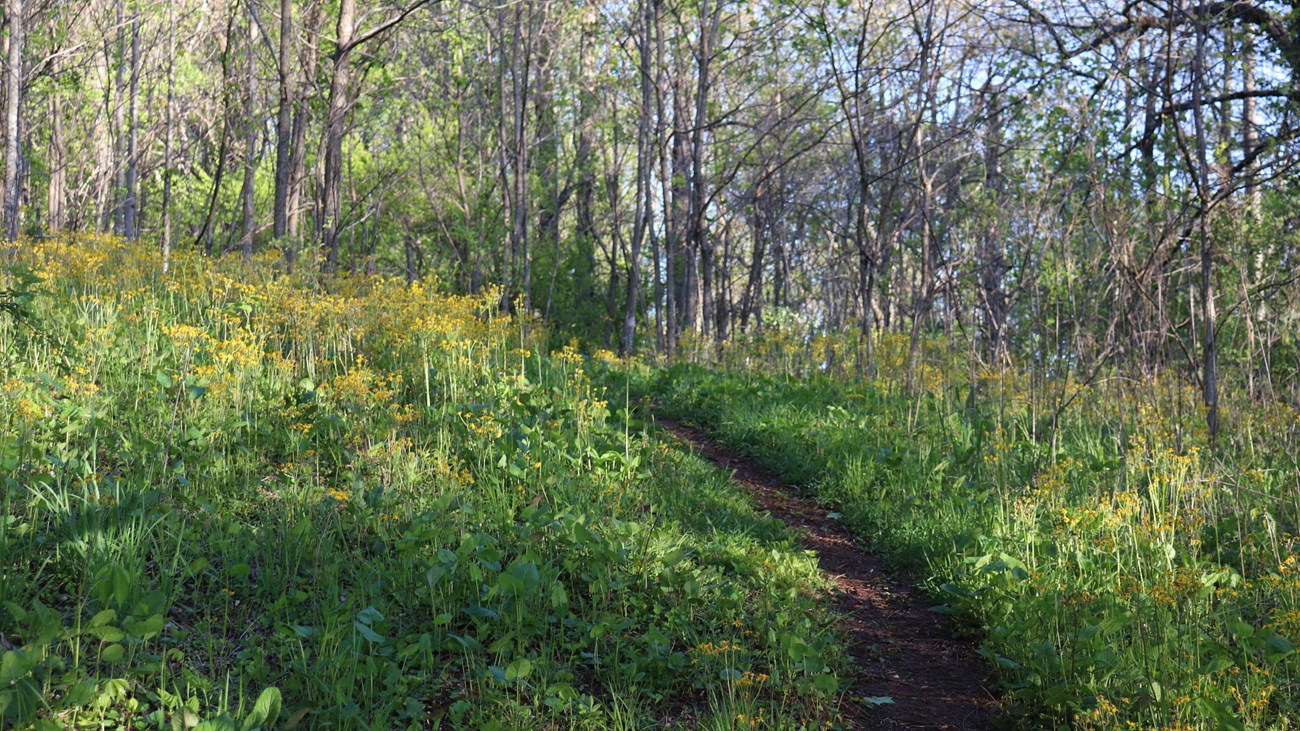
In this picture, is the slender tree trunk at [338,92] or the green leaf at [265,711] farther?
the slender tree trunk at [338,92]

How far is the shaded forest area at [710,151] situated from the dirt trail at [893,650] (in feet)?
7.58

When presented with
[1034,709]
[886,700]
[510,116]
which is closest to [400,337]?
[886,700]

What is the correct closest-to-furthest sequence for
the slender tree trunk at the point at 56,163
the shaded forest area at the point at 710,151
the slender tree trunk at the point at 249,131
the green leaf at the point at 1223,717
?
1. the green leaf at the point at 1223,717
2. the shaded forest area at the point at 710,151
3. the slender tree trunk at the point at 249,131
4. the slender tree trunk at the point at 56,163

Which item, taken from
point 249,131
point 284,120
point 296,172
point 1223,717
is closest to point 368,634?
point 1223,717

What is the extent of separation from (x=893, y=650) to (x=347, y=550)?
2.57 m

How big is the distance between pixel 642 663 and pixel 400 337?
378 cm

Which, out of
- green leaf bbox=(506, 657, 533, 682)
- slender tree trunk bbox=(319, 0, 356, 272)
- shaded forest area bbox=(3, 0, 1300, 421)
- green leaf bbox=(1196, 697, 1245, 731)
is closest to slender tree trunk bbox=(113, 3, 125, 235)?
shaded forest area bbox=(3, 0, 1300, 421)

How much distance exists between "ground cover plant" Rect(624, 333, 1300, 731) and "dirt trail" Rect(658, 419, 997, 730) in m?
0.15

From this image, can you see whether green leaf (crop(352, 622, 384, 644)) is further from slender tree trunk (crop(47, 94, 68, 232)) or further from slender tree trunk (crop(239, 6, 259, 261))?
slender tree trunk (crop(47, 94, 68, 232))

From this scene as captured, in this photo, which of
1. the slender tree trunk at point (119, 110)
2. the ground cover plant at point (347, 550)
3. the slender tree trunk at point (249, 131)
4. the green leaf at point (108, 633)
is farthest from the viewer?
the slender tree trunk at point (119, 110)

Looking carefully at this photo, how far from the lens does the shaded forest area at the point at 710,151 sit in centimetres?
734

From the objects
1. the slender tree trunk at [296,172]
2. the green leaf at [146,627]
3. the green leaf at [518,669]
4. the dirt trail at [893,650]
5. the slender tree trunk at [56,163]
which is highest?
the slender tree trunk at [56,163]

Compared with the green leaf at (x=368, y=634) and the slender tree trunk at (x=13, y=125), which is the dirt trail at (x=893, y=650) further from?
the slender tree trunk at (x=13, y=125)

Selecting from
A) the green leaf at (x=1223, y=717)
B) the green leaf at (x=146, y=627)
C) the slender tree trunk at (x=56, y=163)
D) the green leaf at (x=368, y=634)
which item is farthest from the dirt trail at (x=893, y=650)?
the slender tree trunk at (x=56, y=163)
